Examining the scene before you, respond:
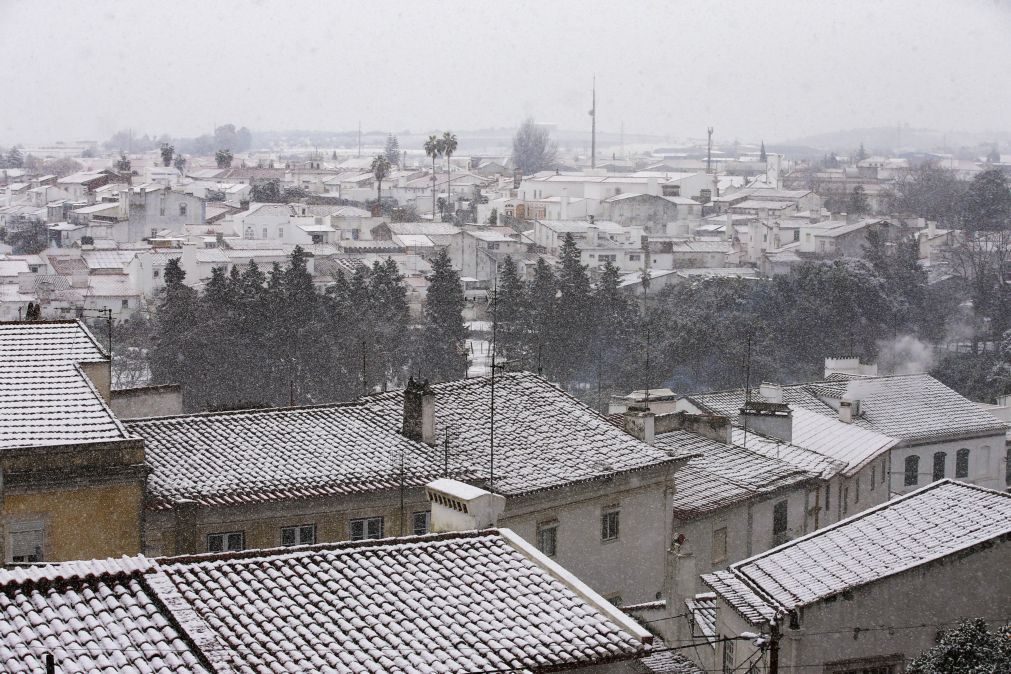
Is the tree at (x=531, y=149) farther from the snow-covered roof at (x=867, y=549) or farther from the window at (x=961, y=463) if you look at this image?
the snow-covered roof at (x=867, y=549)

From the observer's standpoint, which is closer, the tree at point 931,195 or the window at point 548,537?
the window at point 548,537

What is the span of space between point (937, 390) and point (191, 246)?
25.4 m

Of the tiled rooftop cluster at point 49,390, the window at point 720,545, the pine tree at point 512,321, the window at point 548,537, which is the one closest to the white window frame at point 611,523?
the window at point 548,537

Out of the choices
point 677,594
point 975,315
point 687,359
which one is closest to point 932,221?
point 975,315

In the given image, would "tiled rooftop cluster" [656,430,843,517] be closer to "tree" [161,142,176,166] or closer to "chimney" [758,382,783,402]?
"chimney" [758,382,783,402]

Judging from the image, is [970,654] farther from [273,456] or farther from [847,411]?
[847,411]

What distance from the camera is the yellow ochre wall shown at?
898cm

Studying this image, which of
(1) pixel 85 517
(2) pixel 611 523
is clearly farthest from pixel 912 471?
(1) pixel 85 517

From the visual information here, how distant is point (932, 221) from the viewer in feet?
199

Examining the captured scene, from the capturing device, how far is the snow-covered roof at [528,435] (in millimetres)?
11648

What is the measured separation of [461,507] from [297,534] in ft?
11.3

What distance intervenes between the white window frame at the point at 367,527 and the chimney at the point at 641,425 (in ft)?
11.3

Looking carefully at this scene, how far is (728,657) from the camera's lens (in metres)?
8.40

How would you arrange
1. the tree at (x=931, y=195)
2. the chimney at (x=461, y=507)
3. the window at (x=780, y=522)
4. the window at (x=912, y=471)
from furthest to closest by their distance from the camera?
the tree at (x=931, y=195)
the window at (x=912, y=471)
the window at (x=780, y=522)
the chimney at (x=461, y=507)
